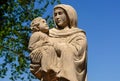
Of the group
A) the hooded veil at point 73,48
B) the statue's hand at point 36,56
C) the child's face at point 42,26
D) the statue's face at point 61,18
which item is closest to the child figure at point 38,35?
the child's face at point 42,26

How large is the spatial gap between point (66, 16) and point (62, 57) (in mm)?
1225

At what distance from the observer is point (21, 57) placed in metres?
23.0

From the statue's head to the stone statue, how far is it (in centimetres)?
3

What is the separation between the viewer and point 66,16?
10.4 m

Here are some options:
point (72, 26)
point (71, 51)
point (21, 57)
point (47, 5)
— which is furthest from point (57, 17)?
point (47, 5)

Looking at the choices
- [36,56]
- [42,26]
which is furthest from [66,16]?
[36,56]

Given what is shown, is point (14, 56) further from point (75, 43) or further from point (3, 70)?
point (75, 43)

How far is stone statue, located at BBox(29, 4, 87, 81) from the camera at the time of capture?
963cm

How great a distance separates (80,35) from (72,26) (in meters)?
0.38

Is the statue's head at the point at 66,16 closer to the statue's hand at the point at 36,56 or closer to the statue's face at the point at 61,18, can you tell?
the statue's face at the point at 61,18

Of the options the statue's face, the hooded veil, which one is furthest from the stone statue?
the statue's face

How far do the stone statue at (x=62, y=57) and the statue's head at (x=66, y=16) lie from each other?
3cm

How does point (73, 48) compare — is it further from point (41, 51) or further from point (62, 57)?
point (41, 51)

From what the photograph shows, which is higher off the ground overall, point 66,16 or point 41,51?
point 66,16
